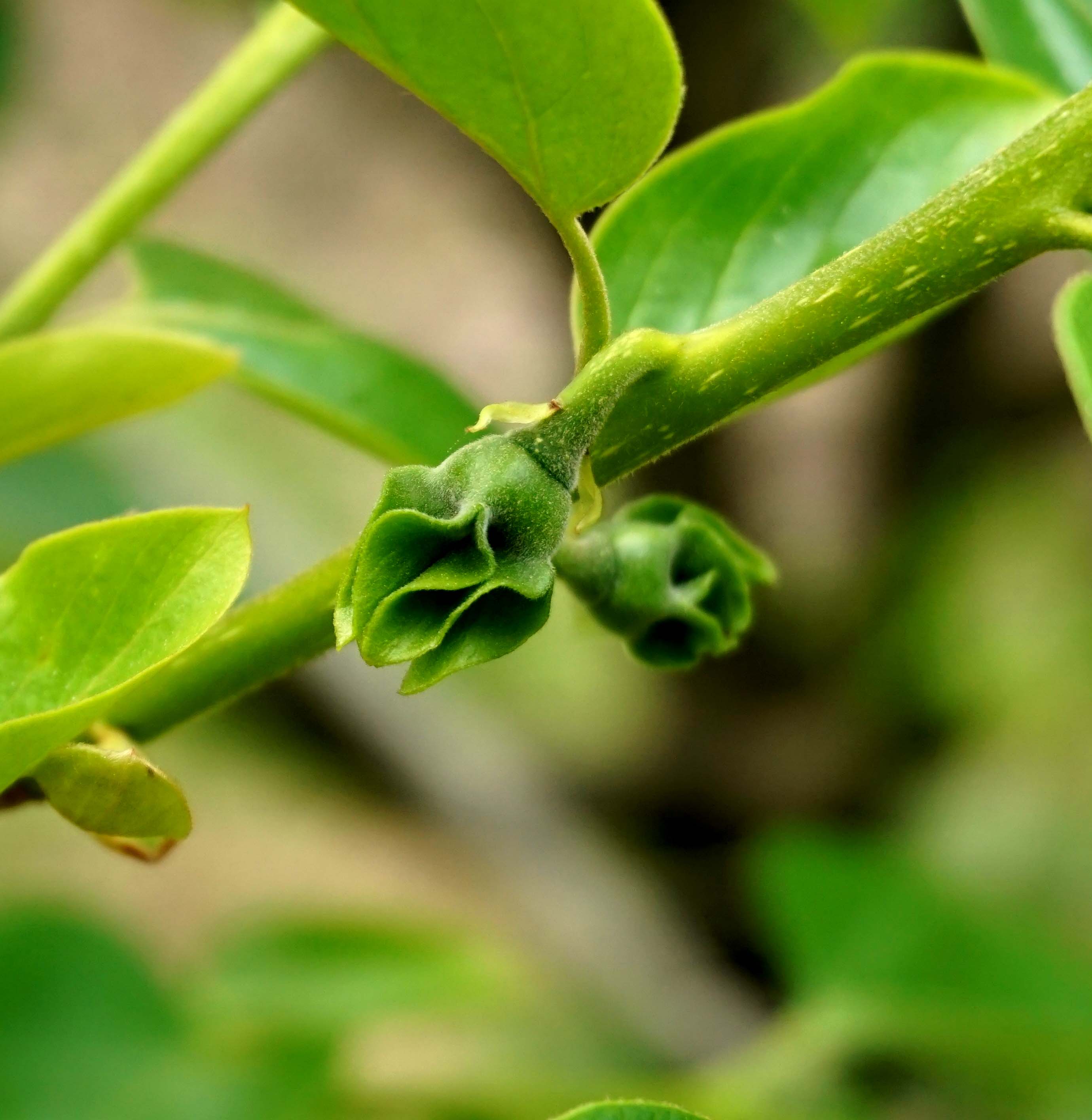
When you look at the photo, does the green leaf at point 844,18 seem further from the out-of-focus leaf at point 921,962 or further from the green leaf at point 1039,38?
the out-of-focus leaf at point 921,962

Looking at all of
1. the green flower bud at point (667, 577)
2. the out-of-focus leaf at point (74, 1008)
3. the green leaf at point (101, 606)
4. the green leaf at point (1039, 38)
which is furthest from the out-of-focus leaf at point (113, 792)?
the out-of-focus leaf at point (74, 1008)

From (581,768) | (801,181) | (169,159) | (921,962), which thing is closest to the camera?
(801,181)

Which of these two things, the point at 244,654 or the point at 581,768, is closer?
the point at 244,654

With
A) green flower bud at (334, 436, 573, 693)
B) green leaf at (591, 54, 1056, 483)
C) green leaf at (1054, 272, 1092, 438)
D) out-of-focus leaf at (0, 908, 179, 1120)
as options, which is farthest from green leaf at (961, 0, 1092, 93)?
out-of-focus leaf at (0, 908, 179, 1120)

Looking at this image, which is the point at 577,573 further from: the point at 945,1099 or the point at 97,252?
the point at 945,1099

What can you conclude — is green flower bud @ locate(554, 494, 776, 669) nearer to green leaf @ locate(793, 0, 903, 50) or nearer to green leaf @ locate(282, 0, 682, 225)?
green leaf @ locate(282, 0, 682, 225)

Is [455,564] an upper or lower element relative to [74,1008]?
lower

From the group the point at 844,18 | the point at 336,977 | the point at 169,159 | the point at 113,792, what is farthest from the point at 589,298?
the point at 336,977

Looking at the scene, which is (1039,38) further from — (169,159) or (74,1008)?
(74,1008)
